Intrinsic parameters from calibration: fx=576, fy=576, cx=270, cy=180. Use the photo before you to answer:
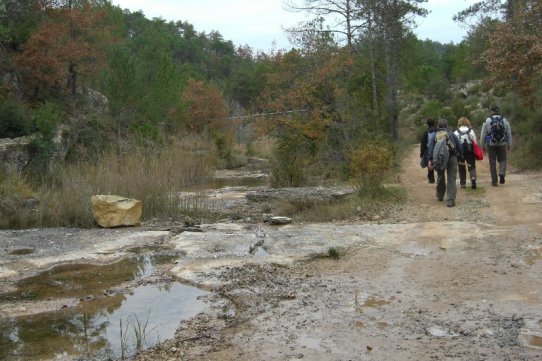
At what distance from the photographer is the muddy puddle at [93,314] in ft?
17.3

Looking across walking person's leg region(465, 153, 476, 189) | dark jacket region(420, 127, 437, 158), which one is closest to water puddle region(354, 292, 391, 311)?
dark jacket region(420, 127, 437, 158)

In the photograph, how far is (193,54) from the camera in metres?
86.0

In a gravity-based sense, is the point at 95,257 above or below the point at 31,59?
below

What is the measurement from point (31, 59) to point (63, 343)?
68.0ft

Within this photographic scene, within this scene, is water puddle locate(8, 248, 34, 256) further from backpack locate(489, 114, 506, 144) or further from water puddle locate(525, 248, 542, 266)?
backpack locate(489, 114, 506, 144)

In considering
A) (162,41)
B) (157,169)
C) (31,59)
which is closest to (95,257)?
(157,169)

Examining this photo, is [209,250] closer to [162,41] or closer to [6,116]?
[6,116]

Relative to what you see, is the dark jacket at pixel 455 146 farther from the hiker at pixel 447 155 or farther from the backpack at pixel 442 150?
the backpack at pixel 442 150

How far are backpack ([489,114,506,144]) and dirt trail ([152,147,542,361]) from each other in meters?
3.69

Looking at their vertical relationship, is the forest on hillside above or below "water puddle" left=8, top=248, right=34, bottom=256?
above

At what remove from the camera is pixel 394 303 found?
6.05 metres

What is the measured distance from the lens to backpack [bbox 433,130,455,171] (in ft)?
37.1

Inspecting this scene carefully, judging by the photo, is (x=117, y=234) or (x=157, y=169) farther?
(x=157, y=169)

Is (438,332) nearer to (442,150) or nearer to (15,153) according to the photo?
(442,150)
